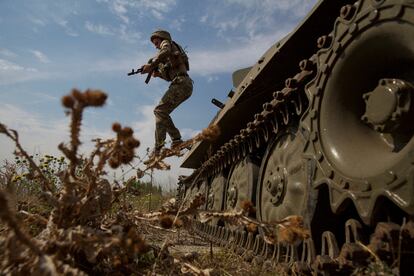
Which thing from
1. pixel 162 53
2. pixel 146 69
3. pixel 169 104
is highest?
pixel 162 53

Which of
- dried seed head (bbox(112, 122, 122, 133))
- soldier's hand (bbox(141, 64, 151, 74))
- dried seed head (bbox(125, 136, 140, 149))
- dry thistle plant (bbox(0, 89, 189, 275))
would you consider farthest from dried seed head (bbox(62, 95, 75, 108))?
soldier's hand (bbox(141, 64, 151, 74))

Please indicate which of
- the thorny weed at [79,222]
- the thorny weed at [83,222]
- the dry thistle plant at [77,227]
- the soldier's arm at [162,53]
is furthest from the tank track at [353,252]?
the soldier's arm at [162,53]

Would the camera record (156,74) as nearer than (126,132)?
No

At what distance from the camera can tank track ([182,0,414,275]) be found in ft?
6.28

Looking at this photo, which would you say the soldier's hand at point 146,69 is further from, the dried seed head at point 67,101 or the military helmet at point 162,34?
the dried seed head at point 67,101

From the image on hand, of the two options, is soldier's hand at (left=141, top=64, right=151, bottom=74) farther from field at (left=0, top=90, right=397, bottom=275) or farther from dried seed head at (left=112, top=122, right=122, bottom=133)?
dried seed head at (left=112, top=122, right=122, bottom=133)

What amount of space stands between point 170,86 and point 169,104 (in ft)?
0.99

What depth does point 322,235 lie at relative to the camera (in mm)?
2588

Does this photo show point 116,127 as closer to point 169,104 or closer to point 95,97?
point 95,97

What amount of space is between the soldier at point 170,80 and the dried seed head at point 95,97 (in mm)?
5910

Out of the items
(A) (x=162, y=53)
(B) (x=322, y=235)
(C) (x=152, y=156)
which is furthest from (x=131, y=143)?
(A) (x=162, y=53)

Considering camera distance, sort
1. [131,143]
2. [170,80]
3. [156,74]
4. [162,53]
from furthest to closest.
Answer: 1. [156,74]
2. [170,80]
3. [162,53]
4. [131,143]

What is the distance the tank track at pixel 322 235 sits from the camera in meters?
1.92

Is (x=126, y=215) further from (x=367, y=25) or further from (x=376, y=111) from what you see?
(x=367, y=25)
